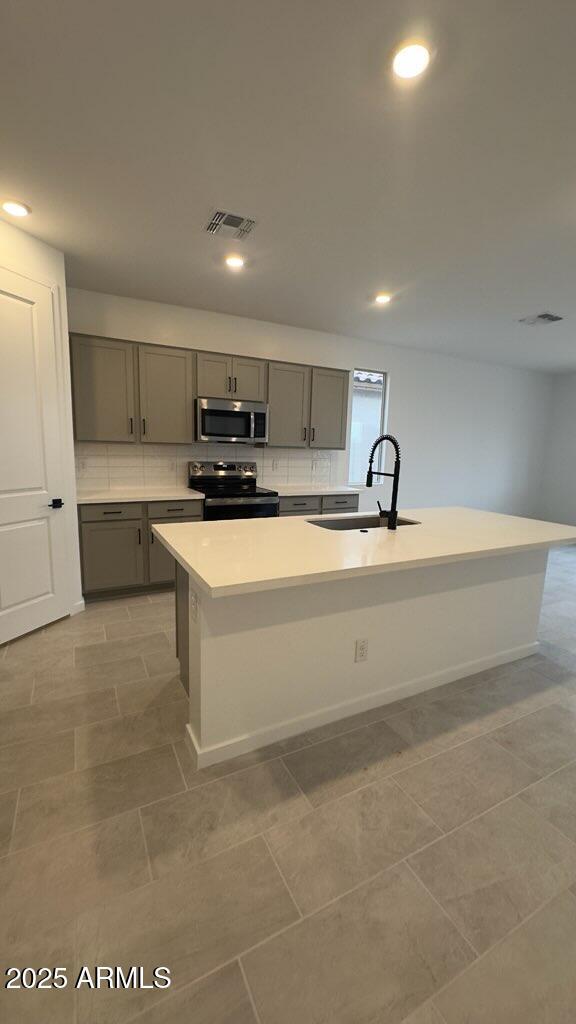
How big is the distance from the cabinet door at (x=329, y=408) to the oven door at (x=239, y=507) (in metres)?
1.00

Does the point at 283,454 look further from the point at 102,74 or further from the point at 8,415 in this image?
the point at 102,74

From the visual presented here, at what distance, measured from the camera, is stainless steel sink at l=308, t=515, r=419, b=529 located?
259 cm

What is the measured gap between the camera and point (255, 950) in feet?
3.65

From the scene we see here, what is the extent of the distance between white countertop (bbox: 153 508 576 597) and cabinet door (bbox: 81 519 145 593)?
1580mm

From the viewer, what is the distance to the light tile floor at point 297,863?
104 centimetres

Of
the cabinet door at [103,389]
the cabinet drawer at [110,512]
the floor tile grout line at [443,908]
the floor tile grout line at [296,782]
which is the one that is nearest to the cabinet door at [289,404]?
the cabinet door at [103,389]

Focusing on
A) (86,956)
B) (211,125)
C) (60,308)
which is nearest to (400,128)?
(211,125)

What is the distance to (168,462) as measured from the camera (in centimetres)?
416

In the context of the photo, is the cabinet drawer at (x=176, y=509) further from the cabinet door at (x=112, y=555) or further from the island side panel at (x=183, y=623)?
the island side panel at (x=183, y=623)

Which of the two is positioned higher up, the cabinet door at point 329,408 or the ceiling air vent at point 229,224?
the ceiling air vent at point 229,224

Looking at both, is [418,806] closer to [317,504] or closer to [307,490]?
[317,504]

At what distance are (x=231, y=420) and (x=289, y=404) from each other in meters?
0.72

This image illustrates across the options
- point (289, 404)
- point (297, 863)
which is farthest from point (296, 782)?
point (289, 404)

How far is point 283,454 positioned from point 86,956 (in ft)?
13.5
